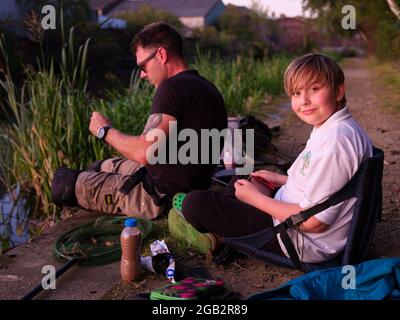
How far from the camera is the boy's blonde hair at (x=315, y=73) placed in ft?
6.87

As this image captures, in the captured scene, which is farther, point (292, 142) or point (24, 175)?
point (292, 142)

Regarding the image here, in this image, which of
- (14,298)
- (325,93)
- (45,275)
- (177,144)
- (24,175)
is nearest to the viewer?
(325,93)

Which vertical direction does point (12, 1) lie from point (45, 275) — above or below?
above

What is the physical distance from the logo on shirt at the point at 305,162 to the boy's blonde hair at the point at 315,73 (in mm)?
269

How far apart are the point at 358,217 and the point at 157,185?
147cm

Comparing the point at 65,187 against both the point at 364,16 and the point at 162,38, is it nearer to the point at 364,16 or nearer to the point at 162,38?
the point at 162,38

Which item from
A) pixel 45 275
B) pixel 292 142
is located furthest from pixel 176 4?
pixel 45 275

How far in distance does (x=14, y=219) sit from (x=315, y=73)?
10.6ft

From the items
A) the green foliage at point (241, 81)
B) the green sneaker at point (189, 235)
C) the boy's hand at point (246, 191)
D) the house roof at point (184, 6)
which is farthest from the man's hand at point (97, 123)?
the house roof at point (184, 6)

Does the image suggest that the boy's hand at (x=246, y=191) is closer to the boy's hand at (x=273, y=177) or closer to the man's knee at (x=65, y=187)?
the boy's hand at (x=273, y=177)

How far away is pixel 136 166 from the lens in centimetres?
382

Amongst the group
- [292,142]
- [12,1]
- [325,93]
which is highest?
[12,1]

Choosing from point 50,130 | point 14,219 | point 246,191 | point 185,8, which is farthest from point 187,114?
point 185,8

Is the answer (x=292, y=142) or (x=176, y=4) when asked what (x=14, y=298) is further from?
(x=176, y=4)
